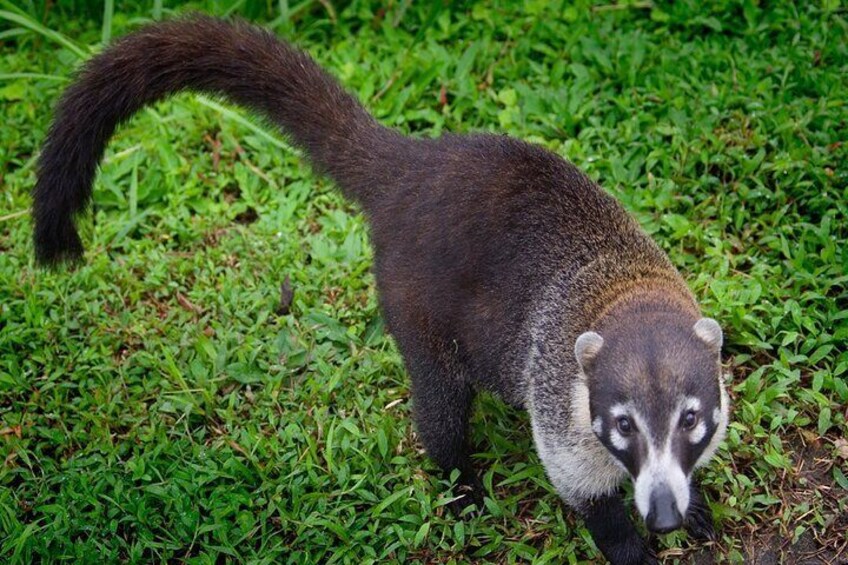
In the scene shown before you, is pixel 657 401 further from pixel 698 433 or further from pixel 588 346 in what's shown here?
pixel 588 346

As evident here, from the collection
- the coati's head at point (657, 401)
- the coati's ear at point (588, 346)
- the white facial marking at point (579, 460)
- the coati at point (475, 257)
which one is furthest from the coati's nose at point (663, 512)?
the coati's ear at point (588, 346)

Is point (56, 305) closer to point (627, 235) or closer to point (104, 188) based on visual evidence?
point (104, 188)

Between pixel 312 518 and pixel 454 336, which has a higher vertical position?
pixel 454 336

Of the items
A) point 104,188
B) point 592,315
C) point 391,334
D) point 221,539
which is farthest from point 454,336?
point 104,188

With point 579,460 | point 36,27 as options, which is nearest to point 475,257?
point 579,460

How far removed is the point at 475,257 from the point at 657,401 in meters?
1.12

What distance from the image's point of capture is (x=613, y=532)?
4090 mm

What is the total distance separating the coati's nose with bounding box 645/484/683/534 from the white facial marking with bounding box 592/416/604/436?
321 millimetres

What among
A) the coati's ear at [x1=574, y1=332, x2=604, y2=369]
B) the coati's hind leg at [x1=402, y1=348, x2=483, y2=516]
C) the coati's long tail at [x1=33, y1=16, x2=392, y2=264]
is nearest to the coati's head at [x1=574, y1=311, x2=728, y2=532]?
the coati's ear at [x1=574, y1=332, x2=604, y2=369]

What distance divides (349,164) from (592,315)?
126cm

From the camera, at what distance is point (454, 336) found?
14.2 ft

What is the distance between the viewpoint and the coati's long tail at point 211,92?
14.8 feet

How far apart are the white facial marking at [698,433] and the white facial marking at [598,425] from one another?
12.3 inches

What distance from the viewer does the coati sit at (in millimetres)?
3783
